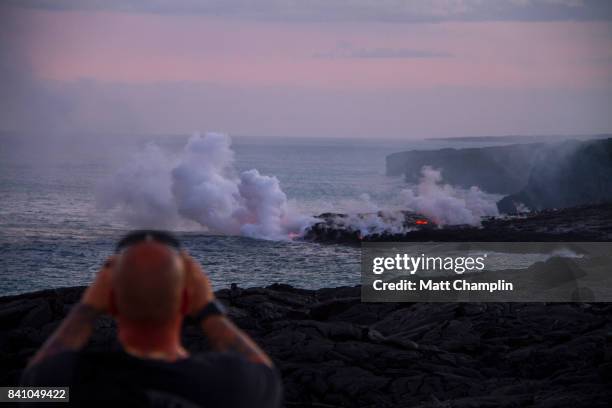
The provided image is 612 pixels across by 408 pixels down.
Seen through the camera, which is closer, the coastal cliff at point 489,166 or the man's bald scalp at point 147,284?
the man's bald scalp at point 147,284

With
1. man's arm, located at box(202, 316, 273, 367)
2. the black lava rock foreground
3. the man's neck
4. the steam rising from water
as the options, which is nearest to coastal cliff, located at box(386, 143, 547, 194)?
the steam rising from water

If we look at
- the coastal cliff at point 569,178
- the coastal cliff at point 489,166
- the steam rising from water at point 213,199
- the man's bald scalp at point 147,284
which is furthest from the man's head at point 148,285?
the coastal cliff at point 489,166

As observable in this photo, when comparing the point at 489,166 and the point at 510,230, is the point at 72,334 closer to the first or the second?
the point at 510,230

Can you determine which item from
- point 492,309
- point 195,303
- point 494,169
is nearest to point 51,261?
point 492,309

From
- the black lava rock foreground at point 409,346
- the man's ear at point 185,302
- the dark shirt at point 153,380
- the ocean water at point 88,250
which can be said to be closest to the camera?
the dark shirt at point 153,380

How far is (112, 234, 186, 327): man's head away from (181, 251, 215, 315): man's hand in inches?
4.1

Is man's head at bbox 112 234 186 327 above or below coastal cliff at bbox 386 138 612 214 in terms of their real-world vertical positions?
below

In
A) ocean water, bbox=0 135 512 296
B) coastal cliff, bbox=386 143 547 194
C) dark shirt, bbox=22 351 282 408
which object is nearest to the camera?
dark shirt, bbox=22 351 282 408

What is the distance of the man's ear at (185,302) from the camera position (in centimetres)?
300

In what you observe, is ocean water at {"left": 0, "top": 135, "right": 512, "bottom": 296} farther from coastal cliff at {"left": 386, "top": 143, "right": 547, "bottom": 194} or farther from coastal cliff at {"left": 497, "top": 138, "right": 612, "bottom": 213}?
coastal cliff at {"left": 386, "top": 143, "right": 547, "bottom": 194}

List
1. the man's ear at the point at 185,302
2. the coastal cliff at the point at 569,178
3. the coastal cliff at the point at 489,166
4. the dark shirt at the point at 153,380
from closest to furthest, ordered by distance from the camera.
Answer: the dark shirt at the point at 153,380
the man's ear at the point at 185,302
the coastal cliff at the point at 569,178
the coastal cliff at the point at 489,166

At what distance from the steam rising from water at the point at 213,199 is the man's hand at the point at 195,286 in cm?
7114

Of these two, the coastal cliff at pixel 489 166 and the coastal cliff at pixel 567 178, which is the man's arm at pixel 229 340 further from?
the coastal cliff at pixel 489 166

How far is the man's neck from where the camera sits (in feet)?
9.36
